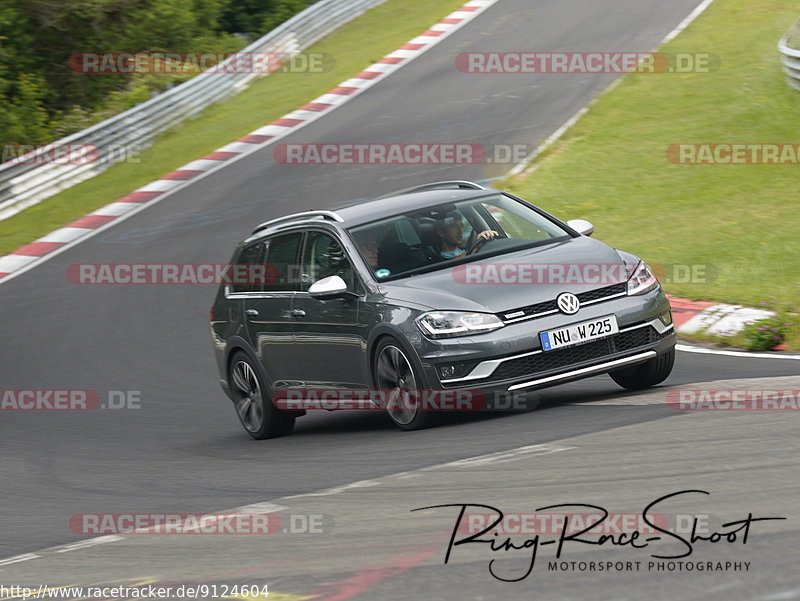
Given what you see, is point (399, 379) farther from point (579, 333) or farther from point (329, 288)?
point (579, 333)

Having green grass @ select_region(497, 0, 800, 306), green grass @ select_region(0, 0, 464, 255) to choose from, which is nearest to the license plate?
green grass @ select_region(497, 0, 800, 306)

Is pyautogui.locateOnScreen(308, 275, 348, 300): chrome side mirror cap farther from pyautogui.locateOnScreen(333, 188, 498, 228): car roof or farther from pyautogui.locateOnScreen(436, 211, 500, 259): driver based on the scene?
pyautogui.locateOnScreen(436, 211, 500, 259): driver

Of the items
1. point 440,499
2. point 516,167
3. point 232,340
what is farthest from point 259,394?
point 516,167

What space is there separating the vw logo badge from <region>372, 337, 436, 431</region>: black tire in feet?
3.36

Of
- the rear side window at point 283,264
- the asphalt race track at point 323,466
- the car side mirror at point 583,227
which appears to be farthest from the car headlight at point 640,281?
the rear side window at point 283,264

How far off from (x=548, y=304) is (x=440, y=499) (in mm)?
2326

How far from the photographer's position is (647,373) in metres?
9.18

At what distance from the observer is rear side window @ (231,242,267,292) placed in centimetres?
1044

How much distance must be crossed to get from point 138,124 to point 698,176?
12.0 meters

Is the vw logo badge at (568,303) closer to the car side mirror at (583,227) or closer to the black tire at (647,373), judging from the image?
the black tire at (647,373)

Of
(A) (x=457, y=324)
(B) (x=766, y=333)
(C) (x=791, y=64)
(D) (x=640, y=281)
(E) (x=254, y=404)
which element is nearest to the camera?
(A) (x=457, y=324)

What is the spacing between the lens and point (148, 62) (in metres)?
31.0

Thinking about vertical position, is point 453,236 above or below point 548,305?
above

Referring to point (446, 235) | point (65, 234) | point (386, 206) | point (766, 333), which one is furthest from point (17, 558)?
point (65, 234)
